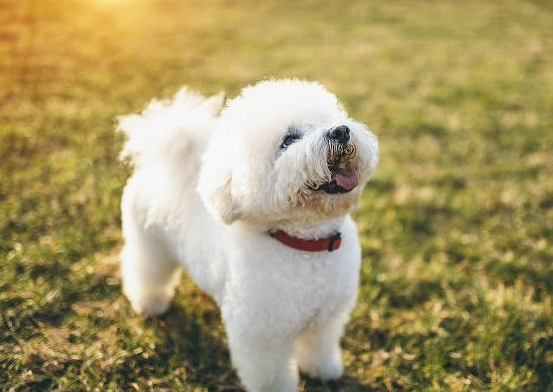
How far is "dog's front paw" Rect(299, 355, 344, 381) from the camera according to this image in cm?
268

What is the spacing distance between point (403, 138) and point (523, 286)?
229cm

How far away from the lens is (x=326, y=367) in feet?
8.80

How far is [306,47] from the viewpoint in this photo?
8.09 m

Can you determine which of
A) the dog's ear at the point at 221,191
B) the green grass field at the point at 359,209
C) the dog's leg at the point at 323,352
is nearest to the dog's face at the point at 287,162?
the dog's ear at the point at 221,191

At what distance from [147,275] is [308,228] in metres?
1.21

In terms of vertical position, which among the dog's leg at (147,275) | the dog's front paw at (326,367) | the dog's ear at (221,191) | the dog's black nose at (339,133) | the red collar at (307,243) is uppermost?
the dog's black nose at (339,133)

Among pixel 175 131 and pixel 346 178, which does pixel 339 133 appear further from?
pixel 175 131

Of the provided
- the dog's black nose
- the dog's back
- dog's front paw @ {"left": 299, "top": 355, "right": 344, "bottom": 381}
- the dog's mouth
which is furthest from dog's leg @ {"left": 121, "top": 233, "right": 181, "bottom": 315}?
the dog's black nose

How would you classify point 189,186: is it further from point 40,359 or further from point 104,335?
point 40,359

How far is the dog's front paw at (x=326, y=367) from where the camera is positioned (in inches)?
105

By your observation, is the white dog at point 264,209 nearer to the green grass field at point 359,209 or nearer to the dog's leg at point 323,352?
the dog's leg at point 323,352

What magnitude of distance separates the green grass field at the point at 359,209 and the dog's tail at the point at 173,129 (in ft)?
3.55

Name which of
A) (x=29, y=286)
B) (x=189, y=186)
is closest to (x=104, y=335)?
(x=29, y=286)

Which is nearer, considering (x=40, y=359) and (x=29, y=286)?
(x=40, y=359)
